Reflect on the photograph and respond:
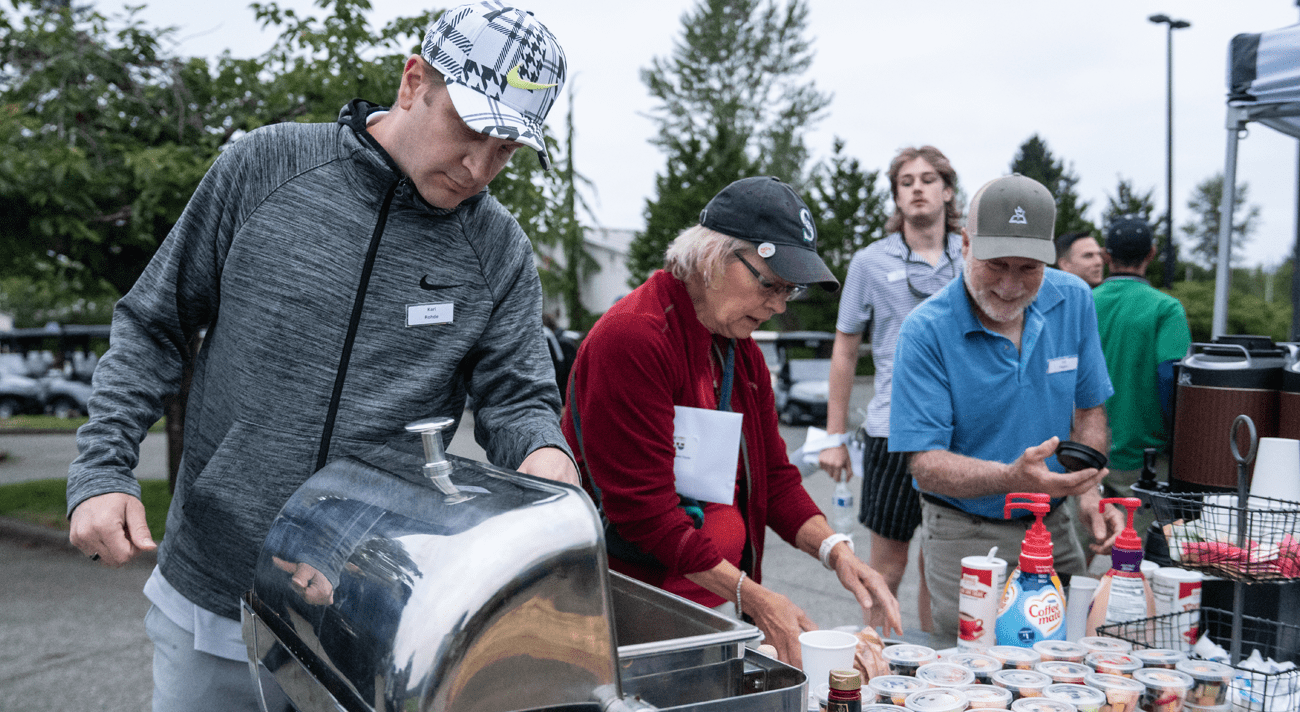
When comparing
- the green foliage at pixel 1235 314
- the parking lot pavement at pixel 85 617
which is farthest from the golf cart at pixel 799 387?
the parking lot pavement at pixel 85 617

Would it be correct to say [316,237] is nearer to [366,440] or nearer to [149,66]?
[366,440]

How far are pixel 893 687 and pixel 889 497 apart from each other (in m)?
1.92

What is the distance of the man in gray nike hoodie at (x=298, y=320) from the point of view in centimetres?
130

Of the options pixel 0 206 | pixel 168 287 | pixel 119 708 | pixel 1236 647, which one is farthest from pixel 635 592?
pixel 0 206

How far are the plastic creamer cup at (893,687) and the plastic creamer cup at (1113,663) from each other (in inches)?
14.2

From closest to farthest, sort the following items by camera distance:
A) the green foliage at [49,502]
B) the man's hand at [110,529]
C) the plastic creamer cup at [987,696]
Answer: the man's hand at [110,529], the plastic creamer cup at [987,696], the green foliage at [49,502]

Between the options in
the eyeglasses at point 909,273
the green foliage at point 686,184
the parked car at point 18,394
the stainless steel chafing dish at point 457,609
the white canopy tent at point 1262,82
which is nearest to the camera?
the stainless steel chafing dish at point 457,609

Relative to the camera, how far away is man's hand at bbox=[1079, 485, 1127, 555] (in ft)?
7.05

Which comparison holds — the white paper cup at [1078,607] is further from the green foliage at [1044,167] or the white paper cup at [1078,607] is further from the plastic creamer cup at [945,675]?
the green foliage at [1044,167]

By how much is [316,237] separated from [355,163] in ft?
0.46

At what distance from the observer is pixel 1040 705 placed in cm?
134

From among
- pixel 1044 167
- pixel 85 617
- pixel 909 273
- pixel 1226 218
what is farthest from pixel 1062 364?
pixel 1044 167

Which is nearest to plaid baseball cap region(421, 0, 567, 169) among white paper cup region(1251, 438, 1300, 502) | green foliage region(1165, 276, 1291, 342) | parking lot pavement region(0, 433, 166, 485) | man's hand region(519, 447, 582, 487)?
man's hand region(519, 447, 582, 487)

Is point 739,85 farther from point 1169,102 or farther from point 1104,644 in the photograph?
point 1104,644
